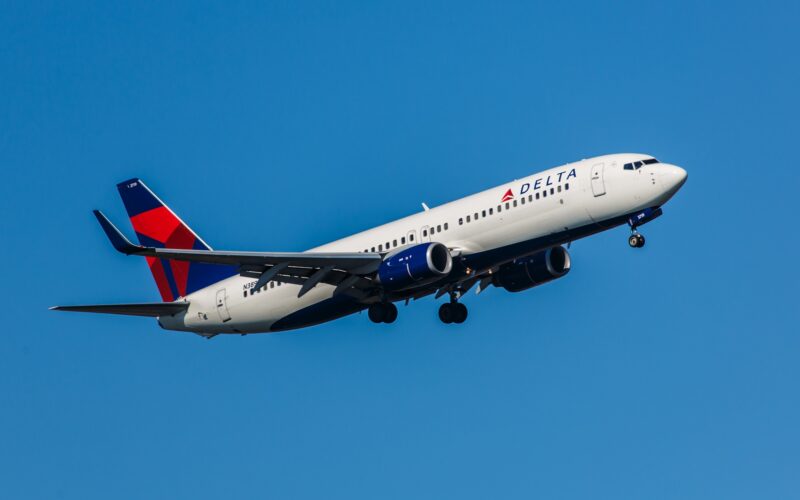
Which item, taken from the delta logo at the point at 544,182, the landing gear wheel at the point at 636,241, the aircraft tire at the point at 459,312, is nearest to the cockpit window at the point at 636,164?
the delta logo at the point at 544,182

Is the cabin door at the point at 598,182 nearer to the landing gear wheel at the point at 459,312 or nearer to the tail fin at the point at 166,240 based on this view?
the landing gear wheel at the point at 459,312

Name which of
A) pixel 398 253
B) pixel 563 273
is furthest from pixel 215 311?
pixel 563 273

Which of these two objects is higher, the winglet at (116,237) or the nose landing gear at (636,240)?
the winglet at (116,237)

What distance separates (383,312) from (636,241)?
11377 millimetres

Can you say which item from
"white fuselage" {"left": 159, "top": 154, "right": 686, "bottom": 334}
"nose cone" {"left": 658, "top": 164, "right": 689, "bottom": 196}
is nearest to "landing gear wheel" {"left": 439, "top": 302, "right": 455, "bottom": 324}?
"white fuselage" {"left": 159, "top": 154, "right": 686, "bottom": 334}

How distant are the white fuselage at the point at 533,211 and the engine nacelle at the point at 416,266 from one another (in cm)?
103

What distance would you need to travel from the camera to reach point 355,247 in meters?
57.6

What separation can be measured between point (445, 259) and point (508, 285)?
6.39 m

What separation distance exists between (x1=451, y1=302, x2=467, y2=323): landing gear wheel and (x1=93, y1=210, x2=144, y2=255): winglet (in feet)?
50.4

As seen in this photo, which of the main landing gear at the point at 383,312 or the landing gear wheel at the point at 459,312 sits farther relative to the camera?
the landing gear wheel at the point at 459,312

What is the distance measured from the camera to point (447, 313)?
2323 inches

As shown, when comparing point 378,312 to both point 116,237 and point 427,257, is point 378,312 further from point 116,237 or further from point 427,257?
point 116,237

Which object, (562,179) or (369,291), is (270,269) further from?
(562,179)

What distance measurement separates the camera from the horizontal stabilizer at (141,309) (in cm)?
5631
